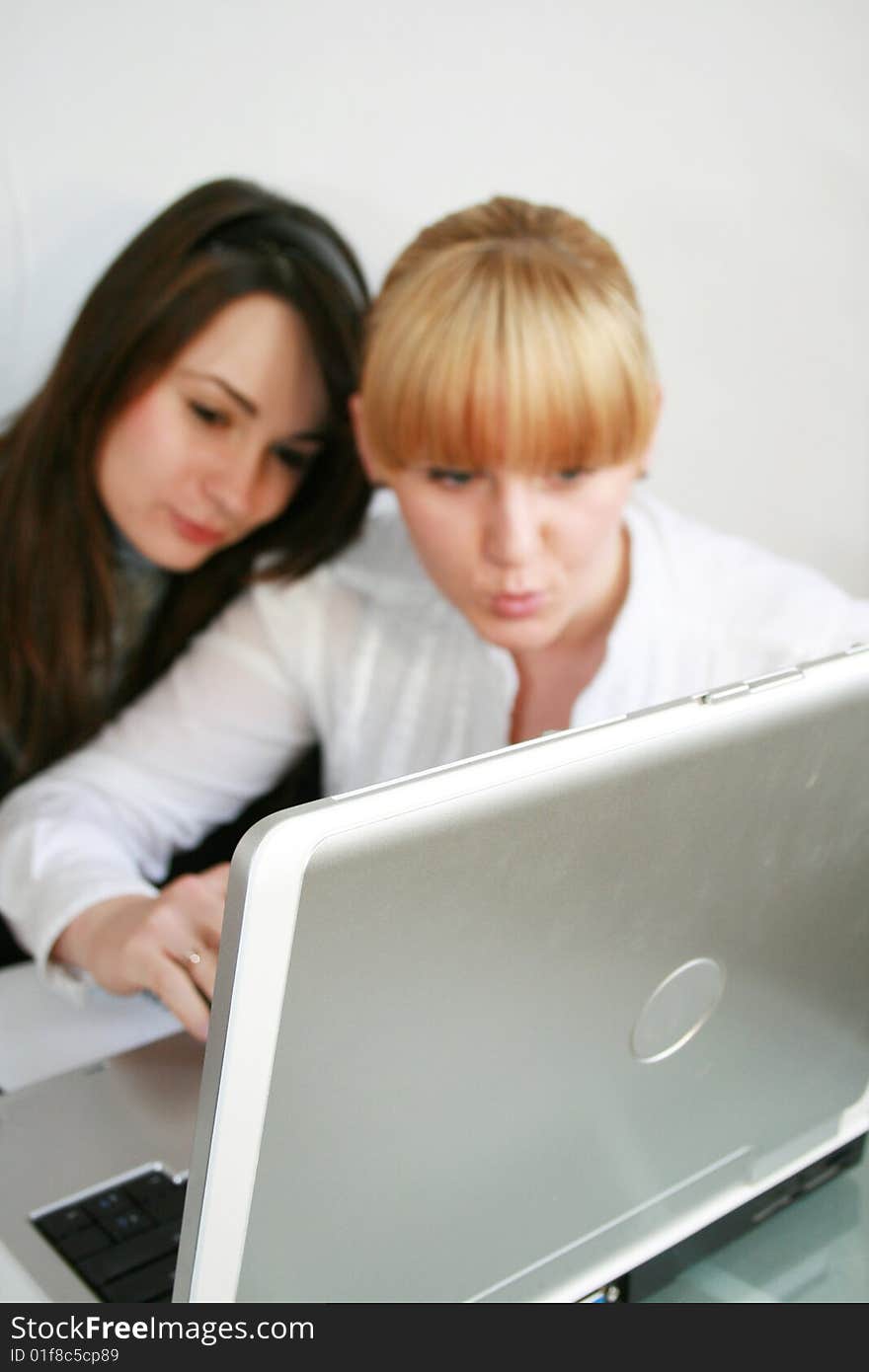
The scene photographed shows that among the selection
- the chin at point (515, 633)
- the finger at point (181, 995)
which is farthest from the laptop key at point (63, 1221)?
the chin at point (515, 633)

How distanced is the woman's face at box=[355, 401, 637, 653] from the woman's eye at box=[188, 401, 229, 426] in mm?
200

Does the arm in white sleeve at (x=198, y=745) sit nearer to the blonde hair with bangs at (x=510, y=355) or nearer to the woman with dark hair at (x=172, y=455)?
the woman with dark hair at (x=172, y=455)

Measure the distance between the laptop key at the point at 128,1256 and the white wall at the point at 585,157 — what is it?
3.25 feet

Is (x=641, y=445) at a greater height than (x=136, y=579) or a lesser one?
greater

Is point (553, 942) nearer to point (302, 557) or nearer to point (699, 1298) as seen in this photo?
point (699, 1298)

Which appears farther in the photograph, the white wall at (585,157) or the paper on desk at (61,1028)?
the white wall at (585,157)

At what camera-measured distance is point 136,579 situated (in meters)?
1.46

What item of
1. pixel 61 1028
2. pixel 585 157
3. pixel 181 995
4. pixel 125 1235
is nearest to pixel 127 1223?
pixel 125 1235

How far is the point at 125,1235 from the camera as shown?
0.73 m

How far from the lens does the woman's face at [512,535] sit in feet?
3.58

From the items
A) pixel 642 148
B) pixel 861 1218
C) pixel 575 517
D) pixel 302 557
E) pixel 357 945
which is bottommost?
pixel 861 1218

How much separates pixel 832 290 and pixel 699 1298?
4.07 feet

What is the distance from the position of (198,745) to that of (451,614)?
0.93 feet
